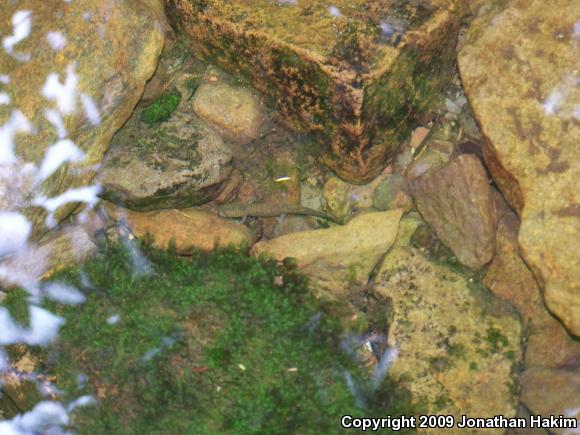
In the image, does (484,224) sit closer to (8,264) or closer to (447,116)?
(447,116)

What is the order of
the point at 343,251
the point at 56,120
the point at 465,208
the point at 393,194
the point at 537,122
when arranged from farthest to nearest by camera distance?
the point at 393,194
the point at 343,251
the point at 465,208
the point at 56,120
the point at 537,122

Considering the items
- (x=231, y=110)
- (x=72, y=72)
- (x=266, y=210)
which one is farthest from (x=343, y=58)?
(x=72, y=72)

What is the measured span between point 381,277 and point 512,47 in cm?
170

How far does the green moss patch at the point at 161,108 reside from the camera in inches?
171

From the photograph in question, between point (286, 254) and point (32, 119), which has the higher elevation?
point (32, 119)

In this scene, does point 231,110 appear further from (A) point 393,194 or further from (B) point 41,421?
(B) point 41,421

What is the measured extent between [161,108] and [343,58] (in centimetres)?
139

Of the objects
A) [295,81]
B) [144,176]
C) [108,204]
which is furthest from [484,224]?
[108,204]

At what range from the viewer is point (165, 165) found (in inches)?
163

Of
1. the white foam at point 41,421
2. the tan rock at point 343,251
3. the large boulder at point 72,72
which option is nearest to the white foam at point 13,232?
the large boulder at point 72,72

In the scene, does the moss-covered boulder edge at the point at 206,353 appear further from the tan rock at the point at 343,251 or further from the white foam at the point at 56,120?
the white foam at the point at 56,120

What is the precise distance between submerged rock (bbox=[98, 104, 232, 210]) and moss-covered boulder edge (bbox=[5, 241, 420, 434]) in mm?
434

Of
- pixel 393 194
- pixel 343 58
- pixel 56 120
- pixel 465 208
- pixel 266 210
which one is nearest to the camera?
pixel 343 58

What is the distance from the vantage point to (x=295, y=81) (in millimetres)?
3947
